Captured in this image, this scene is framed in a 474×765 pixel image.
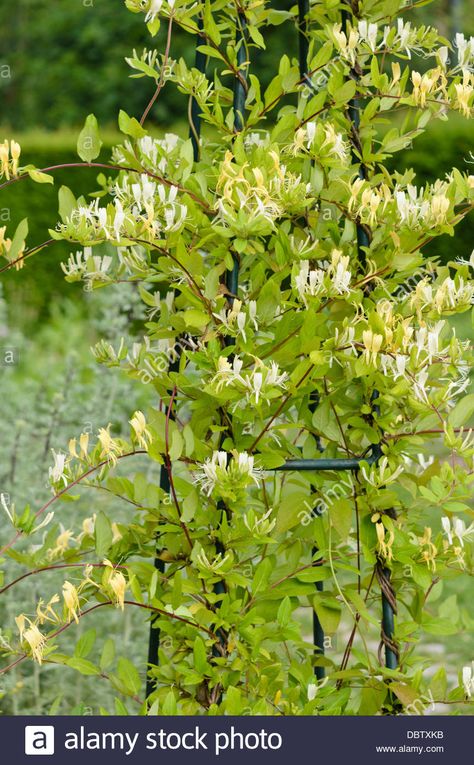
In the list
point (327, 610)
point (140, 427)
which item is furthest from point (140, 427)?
point (327, 610)

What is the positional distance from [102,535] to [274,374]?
1.57 feet

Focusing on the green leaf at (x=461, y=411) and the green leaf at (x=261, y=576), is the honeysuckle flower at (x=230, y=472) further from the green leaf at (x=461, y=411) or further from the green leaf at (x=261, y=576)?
the green leaf at (x=461, y=411)

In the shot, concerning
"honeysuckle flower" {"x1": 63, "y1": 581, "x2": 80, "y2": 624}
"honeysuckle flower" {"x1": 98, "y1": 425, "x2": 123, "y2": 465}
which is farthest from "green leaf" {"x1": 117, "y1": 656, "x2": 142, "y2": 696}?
"honeysuckle flower" {"x1": 98, "y1": 425, "x2": 123, "y2": 465}

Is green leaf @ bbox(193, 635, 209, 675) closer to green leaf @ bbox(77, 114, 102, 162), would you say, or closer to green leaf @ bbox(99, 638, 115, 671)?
green leaf @ bbox(99, 638, 115, 671)

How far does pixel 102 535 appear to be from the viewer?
1.75 meters

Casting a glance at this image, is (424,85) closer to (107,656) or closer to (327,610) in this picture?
(327,610)

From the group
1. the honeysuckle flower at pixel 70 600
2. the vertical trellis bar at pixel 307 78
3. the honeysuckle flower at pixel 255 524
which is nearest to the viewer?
the honeysuckle flower at pixel 70 600

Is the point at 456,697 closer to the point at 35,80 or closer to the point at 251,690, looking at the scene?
the point at 251,690

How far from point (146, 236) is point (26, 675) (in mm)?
1990

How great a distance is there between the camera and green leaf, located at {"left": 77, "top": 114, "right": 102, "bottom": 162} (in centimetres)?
164

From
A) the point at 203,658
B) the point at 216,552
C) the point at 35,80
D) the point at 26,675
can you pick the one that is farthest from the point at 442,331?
the point at 35,80

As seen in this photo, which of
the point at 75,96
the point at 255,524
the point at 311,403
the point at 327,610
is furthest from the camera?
the point at 75,96

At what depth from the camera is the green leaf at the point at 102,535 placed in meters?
1.74

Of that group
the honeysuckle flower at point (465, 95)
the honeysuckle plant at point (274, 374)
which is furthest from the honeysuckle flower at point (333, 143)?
the honeysuckle flower at point (465, 95)
